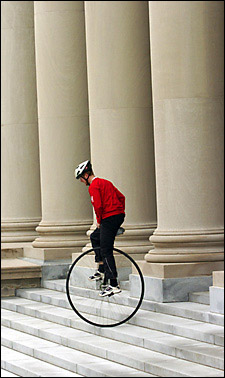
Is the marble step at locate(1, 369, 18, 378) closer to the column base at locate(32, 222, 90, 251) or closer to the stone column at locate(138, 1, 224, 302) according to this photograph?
the stone column at locate(138, 1, 224, 302)

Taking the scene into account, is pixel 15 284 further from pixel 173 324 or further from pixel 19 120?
pixel 173 324

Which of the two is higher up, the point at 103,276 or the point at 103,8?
the point at 103,8

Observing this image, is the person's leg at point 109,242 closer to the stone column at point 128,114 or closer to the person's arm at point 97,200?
the person's arm at point 97,200

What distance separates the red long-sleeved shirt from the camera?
101 feet

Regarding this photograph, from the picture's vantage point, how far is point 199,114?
32844mm

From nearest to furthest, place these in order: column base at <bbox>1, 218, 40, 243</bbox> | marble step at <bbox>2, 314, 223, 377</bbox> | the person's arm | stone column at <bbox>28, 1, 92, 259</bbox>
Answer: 1. marble step at <bbox>2, 314, 223, 377</bbox>
2. the person's arm
3. stone column at <bbox>28, 1, 92, 259</bbox>
4. column base at <bbox>1, 218, 40, 243</bbox>

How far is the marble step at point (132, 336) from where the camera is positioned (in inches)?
1044

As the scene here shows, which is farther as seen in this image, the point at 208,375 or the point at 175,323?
the point at 175,323

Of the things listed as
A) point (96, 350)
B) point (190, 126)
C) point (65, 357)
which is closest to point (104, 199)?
point (190, 126)

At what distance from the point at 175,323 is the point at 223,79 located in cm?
924

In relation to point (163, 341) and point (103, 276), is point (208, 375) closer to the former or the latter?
point (163, 341)

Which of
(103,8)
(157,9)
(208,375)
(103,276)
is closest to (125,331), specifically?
(103,276)

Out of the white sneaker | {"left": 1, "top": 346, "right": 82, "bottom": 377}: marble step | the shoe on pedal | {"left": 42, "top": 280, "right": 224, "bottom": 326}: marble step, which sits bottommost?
{"left": 1, "top": 346, "right": 82, "bottom": 377}: marble step

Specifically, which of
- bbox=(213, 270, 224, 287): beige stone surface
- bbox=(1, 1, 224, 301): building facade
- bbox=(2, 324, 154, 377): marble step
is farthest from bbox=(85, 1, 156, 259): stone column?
bbox=(213, 270, 224, 287): beige stone surface
